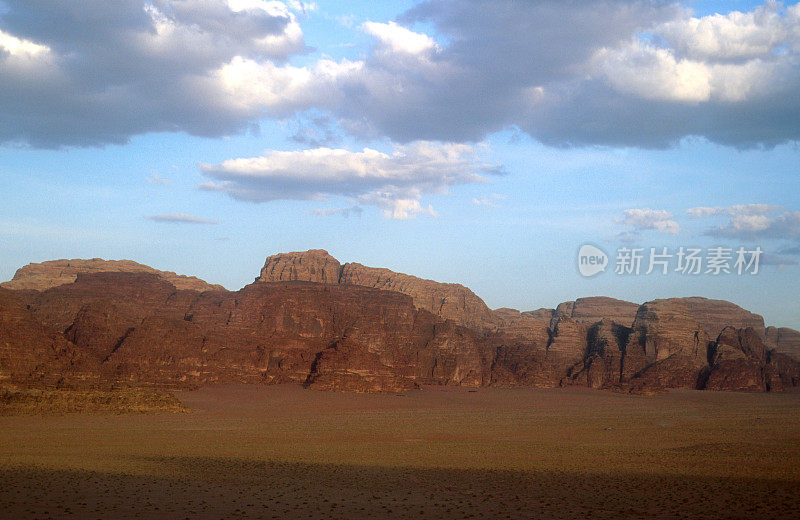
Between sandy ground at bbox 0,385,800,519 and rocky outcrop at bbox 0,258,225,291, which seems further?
rocky outcrop at bbox 0,258,225,291

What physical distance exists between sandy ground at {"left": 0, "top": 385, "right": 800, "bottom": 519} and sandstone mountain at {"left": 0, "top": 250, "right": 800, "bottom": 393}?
20.1 m

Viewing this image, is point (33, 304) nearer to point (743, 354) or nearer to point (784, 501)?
point (784, 501)

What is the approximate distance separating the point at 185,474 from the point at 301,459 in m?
8.58

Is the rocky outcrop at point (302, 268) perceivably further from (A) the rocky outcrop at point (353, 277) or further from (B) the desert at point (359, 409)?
(B) the desert at point (359, 409)

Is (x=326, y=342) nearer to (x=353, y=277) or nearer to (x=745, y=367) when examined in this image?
(x=353, y=277)

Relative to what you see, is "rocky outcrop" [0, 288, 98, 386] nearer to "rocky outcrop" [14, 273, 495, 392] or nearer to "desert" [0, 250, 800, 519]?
"desert" [0, 250, 800, 519]

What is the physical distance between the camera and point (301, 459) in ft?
128

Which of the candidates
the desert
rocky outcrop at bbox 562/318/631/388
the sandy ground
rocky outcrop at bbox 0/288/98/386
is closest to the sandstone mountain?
rocky outcrop at bbox 0/288/98/386

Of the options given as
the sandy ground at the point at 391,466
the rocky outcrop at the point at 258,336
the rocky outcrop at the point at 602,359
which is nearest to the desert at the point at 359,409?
the sandy ground at the point at 391,466

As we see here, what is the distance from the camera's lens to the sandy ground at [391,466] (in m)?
23.8

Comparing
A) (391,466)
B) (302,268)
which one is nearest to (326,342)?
(302,268)

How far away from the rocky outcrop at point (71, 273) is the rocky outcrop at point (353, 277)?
16.6 meters

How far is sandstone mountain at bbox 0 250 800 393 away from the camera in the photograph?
90.3 meters

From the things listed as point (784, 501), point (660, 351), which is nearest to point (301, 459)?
point (784, 501)
